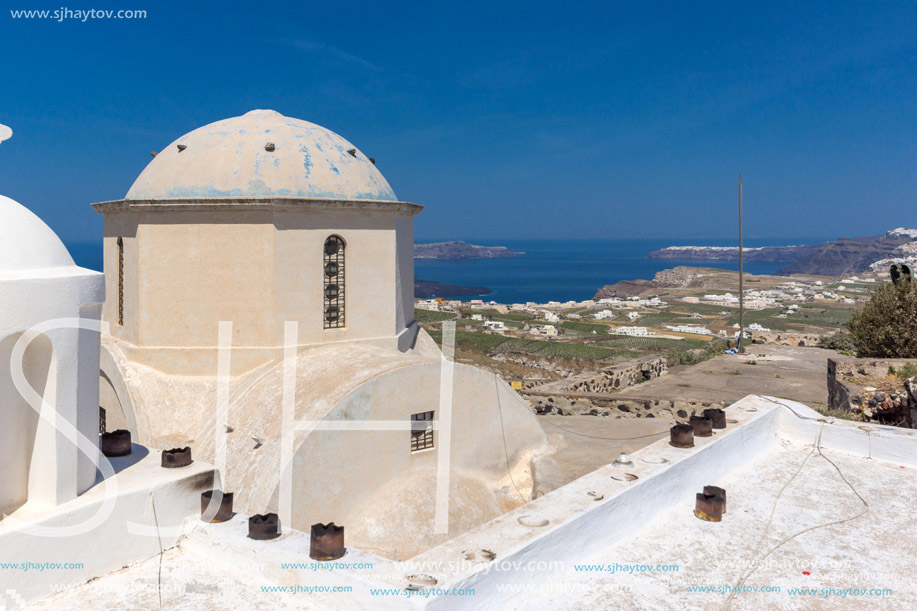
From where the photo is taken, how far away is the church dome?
31.7ft

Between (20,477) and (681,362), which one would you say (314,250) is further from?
(681,362)

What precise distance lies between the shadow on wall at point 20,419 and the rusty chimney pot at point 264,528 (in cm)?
132

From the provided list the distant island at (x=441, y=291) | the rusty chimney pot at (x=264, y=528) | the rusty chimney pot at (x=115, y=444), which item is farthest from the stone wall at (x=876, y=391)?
the distant island at (x=441, y=291)

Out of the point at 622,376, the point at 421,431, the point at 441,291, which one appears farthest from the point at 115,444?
the point at 441,291

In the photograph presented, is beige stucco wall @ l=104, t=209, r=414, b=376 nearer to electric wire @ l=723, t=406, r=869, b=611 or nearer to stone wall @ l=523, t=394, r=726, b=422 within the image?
electric wire @ l=723, t=406, r=869, b=611

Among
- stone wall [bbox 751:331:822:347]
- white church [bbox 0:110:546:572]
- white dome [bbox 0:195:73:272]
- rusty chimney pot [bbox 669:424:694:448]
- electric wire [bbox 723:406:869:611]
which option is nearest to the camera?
white dome [bbox 0:195:73:272]

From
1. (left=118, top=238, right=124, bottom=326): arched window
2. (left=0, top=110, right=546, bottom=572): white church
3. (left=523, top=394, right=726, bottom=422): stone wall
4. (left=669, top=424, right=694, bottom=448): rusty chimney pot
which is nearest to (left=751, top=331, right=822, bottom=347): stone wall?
(left=523, top=394, right=726, bottom=422): stone wall

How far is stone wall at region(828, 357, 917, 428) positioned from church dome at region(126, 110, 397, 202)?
9.44 metres

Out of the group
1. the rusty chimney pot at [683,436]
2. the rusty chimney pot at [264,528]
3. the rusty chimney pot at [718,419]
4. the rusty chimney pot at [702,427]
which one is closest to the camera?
the rusty chimney pot at [264,528]

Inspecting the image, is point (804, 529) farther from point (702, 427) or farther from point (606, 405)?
point (606, 405)

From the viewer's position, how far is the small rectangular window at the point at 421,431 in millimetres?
8578

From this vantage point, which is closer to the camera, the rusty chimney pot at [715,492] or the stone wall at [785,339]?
the rusty chimney pot at [715,492]

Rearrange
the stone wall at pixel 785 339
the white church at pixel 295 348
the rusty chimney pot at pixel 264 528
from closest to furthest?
the rusty chimney pot at pixel 264 528
the white church at pixel 295 348
the stone wall at pixel 785 339

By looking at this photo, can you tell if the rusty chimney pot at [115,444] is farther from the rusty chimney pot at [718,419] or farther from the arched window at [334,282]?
the rusty chimney pot at [718,419]
